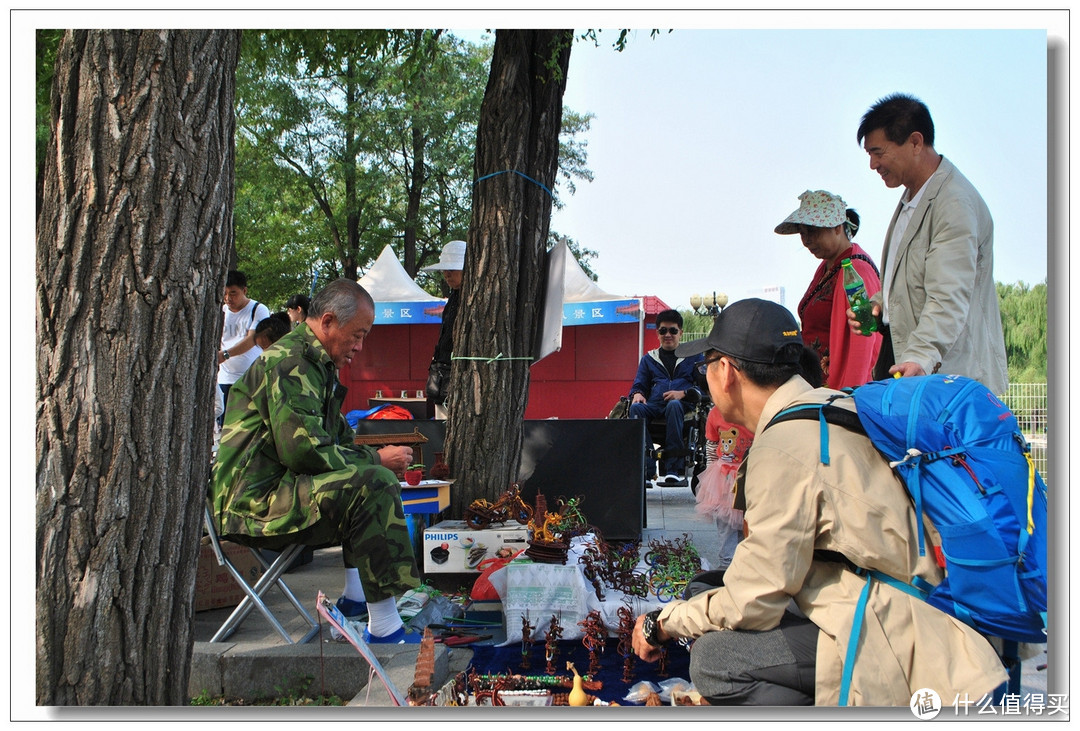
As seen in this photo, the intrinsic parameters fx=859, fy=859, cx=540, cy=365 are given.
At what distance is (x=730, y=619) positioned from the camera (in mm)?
2238

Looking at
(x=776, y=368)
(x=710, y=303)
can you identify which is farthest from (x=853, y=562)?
(x=710, y=303)

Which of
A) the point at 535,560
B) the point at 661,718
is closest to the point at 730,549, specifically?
the point at 535,560

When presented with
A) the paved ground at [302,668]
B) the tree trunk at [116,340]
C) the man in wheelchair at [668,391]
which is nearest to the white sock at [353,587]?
the paved ground at [302,668]

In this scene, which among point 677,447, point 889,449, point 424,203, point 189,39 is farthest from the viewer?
point 424,203

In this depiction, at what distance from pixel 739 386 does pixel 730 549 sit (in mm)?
2502

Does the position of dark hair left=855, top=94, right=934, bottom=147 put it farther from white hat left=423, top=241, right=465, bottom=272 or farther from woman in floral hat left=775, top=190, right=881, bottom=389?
white hat left=423, top=241, right=465, bottom=272

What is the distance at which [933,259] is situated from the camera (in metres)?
3.22

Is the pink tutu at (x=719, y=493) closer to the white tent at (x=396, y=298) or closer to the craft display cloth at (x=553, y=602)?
the craft display cloth at (x=553, y=602)

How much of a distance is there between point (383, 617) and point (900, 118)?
9.76 feet

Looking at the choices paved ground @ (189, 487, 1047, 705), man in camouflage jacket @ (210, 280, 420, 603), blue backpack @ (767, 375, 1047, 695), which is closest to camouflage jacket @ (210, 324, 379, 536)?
man in camouflage jacket @ (210, 280, 420, 603)

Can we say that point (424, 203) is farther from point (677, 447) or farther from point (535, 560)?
point (535, 560)

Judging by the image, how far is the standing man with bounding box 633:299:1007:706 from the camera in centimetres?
210

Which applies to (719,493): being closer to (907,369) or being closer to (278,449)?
(907,369)

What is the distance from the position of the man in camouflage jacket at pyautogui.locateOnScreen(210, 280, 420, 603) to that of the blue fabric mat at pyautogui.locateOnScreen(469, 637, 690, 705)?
0.48m
